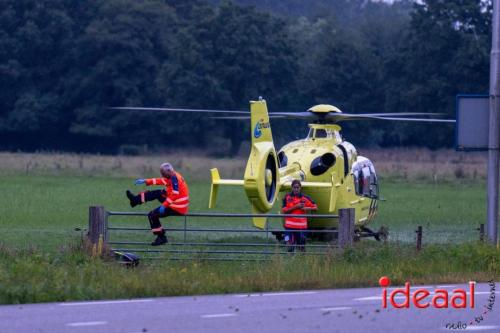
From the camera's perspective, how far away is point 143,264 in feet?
66.0

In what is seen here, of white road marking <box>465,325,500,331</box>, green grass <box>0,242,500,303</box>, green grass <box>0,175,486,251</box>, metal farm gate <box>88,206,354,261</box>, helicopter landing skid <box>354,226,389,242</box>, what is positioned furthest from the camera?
green grass <box>0,175,486,251</box>

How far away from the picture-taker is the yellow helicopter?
2369 centimetres

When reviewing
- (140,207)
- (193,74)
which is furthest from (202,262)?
(193,74)

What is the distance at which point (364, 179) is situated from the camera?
2847 cm

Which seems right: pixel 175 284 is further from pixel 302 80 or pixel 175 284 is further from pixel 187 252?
pixel 302 80

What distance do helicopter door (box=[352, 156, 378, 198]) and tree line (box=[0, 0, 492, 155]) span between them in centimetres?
4481

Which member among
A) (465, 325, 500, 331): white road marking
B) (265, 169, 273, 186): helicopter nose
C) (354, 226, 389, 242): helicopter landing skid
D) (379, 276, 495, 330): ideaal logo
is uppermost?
(265, 169, 273, 186): helicopter nose

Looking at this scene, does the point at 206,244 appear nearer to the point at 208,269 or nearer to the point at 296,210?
the point at 296,210

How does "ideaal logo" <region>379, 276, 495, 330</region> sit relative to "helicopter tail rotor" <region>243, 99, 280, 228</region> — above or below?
below

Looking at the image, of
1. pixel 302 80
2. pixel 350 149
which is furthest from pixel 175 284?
pixel 302 80

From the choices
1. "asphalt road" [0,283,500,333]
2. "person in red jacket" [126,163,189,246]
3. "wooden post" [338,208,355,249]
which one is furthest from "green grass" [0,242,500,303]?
"person in red jacket" [126,163,189,246]

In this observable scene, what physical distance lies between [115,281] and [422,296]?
4.66m

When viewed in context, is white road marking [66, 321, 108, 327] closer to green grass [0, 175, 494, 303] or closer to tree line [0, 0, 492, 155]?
green grass [0, 175, 494, 303]

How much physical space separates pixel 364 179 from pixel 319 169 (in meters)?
2.29
